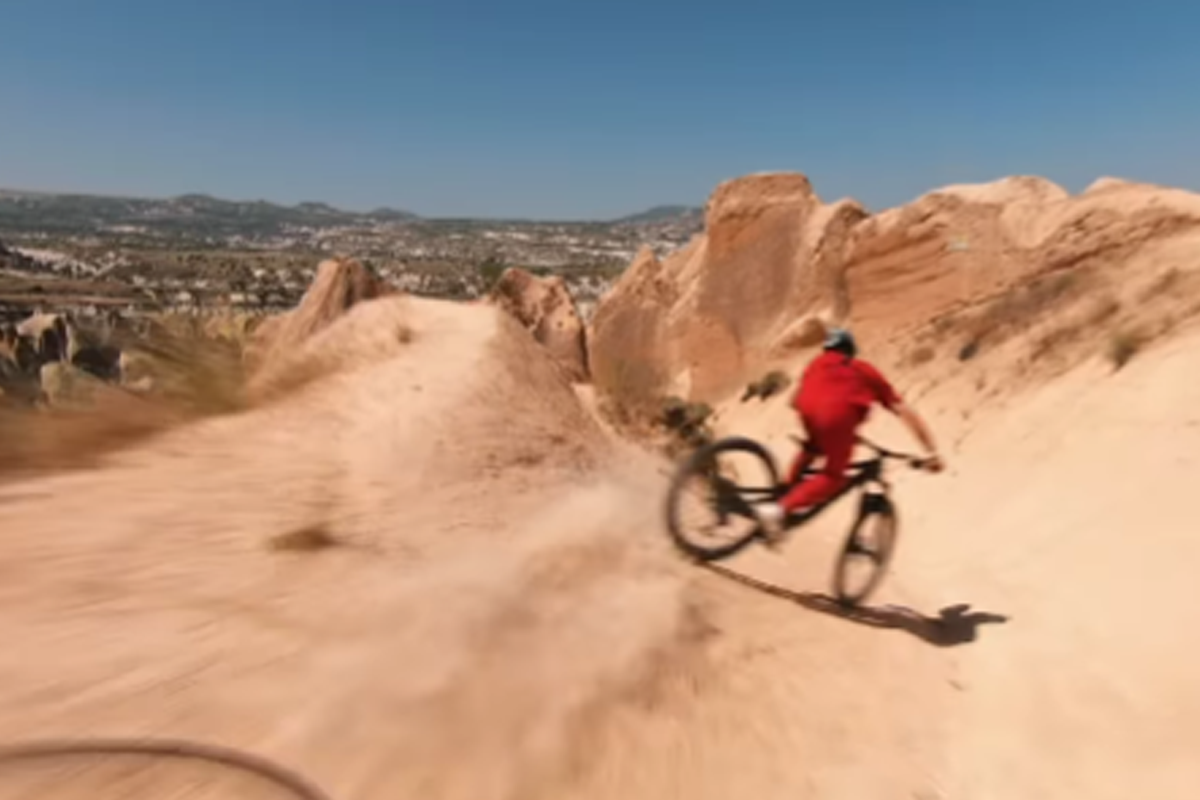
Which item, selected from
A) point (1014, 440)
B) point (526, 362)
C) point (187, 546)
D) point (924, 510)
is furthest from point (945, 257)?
point (187, 546)

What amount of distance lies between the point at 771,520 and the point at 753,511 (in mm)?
162

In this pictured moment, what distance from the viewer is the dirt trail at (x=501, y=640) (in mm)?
3316

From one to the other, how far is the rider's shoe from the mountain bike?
5cm

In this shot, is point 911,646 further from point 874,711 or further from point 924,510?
point 924,510

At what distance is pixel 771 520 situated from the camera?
6242mm

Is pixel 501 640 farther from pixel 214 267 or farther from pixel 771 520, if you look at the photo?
pixel 214 267

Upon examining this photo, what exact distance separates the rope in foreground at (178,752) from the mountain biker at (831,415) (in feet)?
12.8

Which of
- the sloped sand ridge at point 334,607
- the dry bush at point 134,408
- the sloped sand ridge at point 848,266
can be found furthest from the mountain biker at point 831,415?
the sloped sand ridge at point 848,266

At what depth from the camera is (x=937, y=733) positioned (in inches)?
186

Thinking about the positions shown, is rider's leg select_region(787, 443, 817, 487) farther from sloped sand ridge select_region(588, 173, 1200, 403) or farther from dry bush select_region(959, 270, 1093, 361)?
dry bush select_region(959, 270, 1093, 361)

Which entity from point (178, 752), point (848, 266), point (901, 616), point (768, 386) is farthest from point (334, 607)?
point (848, 266)

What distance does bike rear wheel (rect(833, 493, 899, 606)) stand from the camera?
21.4ft

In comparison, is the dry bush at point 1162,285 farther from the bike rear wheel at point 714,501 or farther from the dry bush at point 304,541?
the dry bush at point 304,541

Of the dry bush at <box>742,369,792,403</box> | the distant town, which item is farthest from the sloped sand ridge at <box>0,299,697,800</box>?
the distant town
